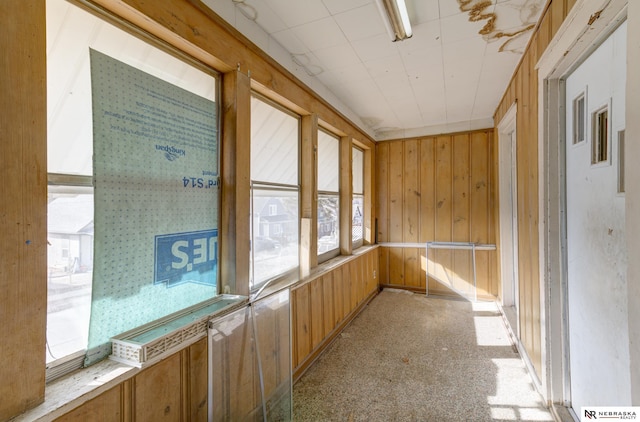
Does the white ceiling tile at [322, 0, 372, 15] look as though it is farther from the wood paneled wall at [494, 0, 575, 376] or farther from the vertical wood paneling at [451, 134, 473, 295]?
the vertical wood paneling at [451, 134, 473, 295]

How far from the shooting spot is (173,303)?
59.6 inches

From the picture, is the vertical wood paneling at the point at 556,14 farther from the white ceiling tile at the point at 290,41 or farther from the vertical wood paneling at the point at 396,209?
the vertical wood paneling at the point at 396,209

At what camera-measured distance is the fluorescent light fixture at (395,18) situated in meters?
1.68

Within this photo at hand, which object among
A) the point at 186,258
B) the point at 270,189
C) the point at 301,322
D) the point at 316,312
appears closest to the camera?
the point at 186,258

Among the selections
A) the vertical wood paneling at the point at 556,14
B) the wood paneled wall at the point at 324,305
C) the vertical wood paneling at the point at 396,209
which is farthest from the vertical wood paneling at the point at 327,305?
the vertical wood paneling at the point at 556,14

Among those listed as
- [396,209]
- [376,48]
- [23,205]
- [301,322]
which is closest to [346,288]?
[301,322]

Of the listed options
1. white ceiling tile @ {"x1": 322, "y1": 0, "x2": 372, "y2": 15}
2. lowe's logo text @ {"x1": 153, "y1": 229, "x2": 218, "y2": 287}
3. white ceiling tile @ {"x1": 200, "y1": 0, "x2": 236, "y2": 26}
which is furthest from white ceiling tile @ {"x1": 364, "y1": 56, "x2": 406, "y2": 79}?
lowe's logo text @ {"x1": 153, "y1": 229, "x2": 218, "y2": 287}

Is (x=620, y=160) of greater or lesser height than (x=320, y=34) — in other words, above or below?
below

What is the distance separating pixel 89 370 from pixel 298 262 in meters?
1.81

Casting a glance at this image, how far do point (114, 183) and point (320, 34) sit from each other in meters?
1.68

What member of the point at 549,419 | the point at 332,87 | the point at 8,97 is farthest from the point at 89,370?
the point at 332,87

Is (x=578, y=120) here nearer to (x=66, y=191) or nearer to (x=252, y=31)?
(x=252, y=31)

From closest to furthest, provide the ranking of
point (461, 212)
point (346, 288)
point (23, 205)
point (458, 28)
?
point (23, 205)
point (458, 28)
point (346, 288)
point (461, 212)

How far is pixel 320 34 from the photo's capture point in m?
2.07
